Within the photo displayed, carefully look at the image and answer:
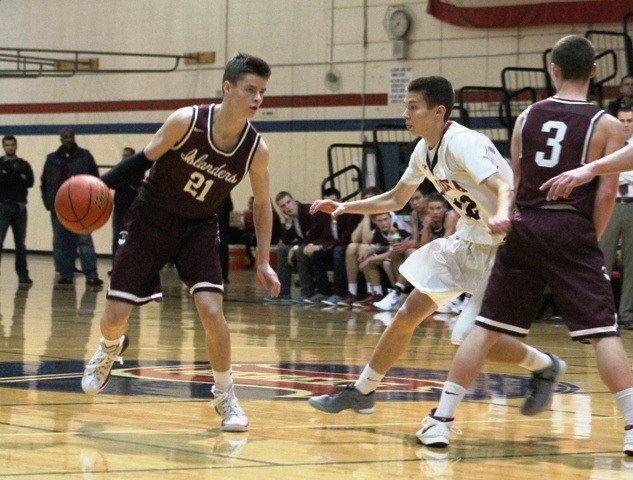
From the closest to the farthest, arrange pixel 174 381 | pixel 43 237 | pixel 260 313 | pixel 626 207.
Answer: pixel 174 381
pixel 626 207
pixel 260 313
pixel 43 237

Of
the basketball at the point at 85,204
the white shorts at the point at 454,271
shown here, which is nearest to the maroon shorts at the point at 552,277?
the white shorts at the point at 454,271

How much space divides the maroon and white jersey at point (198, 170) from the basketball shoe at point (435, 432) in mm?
1400

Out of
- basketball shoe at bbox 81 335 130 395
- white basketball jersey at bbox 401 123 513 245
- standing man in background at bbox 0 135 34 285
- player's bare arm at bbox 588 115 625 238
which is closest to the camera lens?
player's bare arm at bbox 588 115 625 238

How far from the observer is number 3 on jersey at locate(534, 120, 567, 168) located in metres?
4.41

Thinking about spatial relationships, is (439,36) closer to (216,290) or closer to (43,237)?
(43,237)

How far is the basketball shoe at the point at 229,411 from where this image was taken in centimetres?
469

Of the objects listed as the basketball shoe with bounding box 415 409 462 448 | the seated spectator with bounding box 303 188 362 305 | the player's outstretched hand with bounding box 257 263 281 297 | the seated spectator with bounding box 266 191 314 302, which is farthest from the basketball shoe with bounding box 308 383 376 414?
the seated spectator with bounding box 266 191 314 302

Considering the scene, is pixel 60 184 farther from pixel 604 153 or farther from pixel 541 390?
pixel 604 153

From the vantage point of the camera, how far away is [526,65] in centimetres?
1560

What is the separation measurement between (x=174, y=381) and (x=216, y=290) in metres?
1.35

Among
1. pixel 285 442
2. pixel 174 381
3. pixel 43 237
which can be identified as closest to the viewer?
pixel 285 442

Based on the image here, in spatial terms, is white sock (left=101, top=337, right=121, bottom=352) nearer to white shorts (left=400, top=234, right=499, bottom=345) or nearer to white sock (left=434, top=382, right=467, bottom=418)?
white shorts (left=400, top=234, right=499, bottom=345)

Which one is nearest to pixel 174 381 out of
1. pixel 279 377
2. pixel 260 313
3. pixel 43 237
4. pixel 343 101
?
pixel 279 377

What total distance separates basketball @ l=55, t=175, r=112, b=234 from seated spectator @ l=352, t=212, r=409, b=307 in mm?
7084
